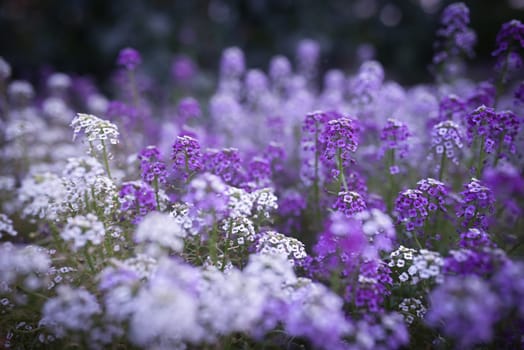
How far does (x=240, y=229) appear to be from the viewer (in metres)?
3.37

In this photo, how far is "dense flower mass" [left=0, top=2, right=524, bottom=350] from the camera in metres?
2.36

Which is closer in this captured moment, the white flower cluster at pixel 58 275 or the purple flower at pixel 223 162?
the white flower cluster at pixel 58 275

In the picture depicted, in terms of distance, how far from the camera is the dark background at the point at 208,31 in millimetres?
9625

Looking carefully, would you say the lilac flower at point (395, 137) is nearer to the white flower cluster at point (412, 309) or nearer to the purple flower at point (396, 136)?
the purple flower at point (396, 136)

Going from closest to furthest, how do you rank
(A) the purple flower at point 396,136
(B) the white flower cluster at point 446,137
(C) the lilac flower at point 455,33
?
(B) the white flower cluster at point 446,137 → (A) the purple flower at point 396,136 → (C) the lilac flower at point 455,33

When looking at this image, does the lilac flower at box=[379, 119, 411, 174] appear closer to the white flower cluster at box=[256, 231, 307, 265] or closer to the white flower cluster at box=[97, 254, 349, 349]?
the white flower cluster at box=[256, 231, 307, 265]

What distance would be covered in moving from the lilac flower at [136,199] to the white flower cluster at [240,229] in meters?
0.68

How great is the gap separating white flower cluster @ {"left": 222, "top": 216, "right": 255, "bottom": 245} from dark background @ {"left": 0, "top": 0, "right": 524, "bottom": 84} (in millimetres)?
7289

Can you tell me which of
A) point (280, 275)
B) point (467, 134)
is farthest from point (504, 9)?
point (280, 275)

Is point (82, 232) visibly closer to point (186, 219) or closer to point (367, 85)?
point (186, 219)

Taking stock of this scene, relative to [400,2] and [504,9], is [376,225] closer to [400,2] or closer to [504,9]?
[400,2]

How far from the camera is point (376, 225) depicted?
2762 mm

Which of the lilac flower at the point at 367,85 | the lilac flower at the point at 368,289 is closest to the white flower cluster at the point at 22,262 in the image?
the lilac flower at the point at 368,289

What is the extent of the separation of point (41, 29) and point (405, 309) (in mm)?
10368
